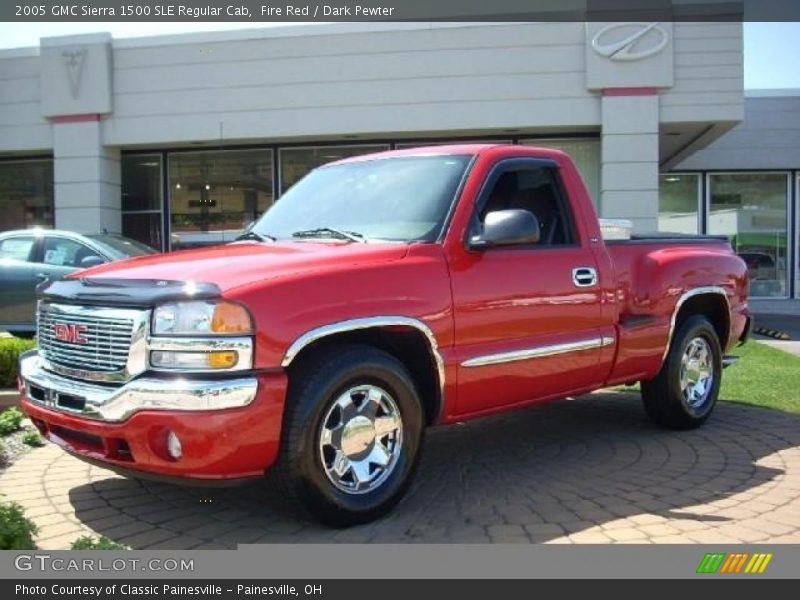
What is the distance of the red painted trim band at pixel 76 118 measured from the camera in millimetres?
15922

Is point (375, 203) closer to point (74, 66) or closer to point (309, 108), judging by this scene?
point (309, 108)

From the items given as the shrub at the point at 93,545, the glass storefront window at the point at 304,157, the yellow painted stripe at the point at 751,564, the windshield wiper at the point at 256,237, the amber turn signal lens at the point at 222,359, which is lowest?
the yellow painted stripe at the point at 751,564

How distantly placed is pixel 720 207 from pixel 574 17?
7723 mm

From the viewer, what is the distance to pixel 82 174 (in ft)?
53.0

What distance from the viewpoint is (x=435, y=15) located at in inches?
561

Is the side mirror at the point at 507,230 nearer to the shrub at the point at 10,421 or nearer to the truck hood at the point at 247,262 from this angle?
the truck hood at the point at 247,262

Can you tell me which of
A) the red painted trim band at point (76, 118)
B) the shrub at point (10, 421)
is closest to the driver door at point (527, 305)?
the shrub at point (10, 421)

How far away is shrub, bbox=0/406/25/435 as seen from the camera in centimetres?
586

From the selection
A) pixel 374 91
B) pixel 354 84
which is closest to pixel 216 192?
pixel 354 84

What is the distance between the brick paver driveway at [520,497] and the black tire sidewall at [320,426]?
0.39ft

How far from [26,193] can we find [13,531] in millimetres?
16977

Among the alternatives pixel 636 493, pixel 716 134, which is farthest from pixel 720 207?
pixel 636 493

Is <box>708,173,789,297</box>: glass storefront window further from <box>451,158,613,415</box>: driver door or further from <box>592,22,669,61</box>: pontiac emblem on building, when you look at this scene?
<box>451,158,613,415</box>: driver door
